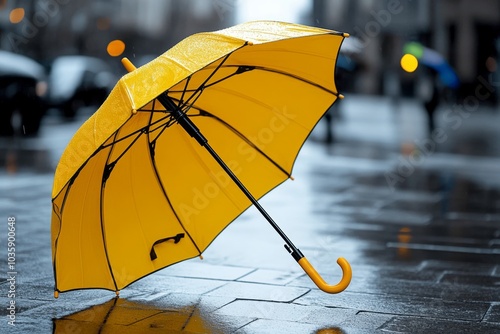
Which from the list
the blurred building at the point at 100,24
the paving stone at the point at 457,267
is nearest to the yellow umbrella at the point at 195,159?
the paving stone at the point at 457,267

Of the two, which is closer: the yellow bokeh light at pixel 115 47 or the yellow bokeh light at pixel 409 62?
the yellow bokeh light at pixel 115 47

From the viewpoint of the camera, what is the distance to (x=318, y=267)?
7.55m

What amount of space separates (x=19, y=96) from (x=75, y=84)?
8739 mm

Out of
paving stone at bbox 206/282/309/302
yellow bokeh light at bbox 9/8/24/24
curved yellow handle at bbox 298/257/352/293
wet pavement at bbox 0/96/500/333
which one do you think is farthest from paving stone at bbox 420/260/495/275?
yellow bokeh light at bbox 9/8/24/24

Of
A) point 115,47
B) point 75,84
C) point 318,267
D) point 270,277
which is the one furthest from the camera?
point 75,84

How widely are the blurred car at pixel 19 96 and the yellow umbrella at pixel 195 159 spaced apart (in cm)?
1445

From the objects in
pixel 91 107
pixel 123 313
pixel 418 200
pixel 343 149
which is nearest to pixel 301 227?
pixel 418 200

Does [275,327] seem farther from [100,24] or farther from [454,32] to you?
[100,24]

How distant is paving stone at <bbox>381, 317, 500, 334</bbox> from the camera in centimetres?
548

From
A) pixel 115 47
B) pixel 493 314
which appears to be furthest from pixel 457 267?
pixel 115 47

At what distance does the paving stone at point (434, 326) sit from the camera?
18.0 feet

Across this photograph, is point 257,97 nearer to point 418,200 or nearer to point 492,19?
point 418,200

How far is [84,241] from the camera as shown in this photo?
19.1 feet

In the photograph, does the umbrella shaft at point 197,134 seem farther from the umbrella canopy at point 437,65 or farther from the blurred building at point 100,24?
the blurred building at point 100,24
